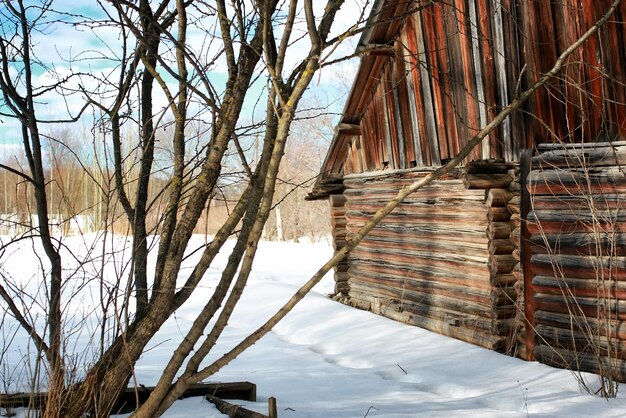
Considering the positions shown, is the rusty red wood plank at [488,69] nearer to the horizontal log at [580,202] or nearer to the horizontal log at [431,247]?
the horizontal log at [580,202]

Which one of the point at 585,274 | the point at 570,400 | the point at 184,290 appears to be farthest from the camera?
the point at 585,274

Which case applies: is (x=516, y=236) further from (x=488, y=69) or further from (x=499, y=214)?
(x=488, y=69)

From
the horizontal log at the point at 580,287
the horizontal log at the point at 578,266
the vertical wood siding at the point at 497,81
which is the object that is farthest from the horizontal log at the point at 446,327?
the vertical wood siding at the point at 497,81

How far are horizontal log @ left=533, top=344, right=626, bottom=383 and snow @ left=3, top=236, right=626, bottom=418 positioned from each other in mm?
161

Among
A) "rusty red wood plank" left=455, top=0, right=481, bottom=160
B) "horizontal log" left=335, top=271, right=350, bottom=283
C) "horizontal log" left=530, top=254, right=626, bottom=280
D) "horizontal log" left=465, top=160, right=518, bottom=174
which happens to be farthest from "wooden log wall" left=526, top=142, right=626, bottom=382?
"horizontal log" left=335, top=271, right=350, bottom=283

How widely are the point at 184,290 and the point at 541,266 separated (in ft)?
15.7

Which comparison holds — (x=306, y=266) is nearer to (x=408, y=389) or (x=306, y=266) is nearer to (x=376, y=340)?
(x=376, y=340)

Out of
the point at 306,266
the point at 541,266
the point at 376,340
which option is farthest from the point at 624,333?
the point at 306,266

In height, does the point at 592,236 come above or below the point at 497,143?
below

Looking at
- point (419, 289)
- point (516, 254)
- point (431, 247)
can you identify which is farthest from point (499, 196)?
point (419, 289)

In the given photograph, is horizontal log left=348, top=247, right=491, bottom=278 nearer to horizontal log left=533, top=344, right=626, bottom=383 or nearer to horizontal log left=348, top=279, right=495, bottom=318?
horizontal log left=348, top=279, right=495, bottom=318

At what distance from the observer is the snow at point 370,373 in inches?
208

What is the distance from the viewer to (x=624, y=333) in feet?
21.7

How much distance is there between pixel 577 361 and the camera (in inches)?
235
